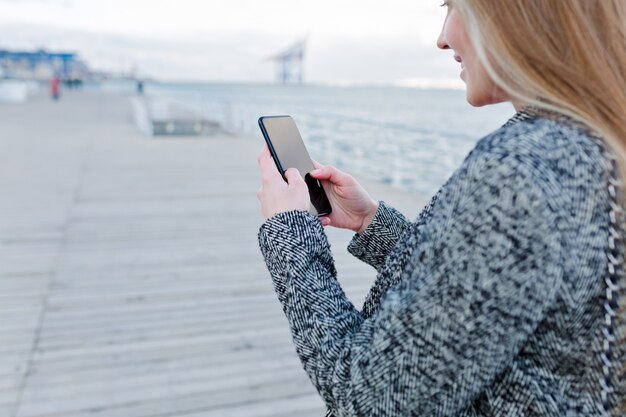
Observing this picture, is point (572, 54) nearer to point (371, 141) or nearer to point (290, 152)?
point (290, 152)

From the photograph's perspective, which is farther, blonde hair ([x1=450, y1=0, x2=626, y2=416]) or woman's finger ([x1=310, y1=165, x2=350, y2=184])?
woman's finger ([x1=310, y1=165, x2=350, y2=184])

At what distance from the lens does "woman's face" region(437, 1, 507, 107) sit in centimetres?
65

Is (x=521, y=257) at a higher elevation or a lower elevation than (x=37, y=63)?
higher

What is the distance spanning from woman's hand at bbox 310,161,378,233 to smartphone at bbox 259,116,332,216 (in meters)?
0.02

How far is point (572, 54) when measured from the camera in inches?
23.0

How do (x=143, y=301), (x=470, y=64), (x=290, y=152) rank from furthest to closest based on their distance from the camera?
(x=143, y=301), (x=290, y=152), (x=470, y=64)

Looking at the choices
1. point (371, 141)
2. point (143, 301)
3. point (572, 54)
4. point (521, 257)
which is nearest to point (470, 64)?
point (572, 54)

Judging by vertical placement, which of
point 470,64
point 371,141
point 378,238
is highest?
point 470,64

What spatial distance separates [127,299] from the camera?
2902mm

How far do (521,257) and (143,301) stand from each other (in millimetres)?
2546

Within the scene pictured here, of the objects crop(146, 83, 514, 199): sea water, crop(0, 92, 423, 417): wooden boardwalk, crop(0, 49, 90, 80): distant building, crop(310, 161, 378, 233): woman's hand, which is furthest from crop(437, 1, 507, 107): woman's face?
crop(0, 49, 90, 80): distant building

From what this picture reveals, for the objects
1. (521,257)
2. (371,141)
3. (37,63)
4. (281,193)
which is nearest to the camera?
(521,257)

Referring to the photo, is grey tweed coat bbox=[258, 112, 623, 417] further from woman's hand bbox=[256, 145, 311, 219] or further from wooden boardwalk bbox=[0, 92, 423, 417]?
wooden boardwalk bbox=[0, 92, 423, 417]

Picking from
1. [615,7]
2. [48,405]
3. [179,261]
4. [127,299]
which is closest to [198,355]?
[48,405]
